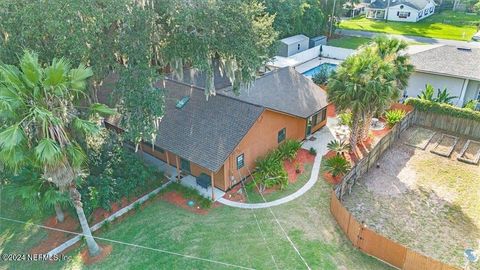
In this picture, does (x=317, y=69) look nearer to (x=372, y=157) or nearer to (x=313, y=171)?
(x=372, y=157)

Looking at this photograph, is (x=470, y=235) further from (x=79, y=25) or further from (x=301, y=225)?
(x=79, y=25)

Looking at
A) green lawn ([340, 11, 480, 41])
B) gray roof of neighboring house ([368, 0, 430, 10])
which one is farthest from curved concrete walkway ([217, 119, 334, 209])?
gray roof of neighboring house ([368, 0, 430, 10])

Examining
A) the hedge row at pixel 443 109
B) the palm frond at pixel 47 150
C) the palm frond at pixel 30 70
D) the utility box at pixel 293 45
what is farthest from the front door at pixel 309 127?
the utility box at pixel 293 45

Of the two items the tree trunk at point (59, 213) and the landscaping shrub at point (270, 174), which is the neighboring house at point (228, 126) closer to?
the landscaping shrub at point (270, 174)

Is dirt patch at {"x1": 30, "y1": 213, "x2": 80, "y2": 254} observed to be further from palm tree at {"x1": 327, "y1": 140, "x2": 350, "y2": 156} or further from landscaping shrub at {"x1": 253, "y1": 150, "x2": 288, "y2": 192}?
palm tree at {"x1": 327, "y1": 140, "x2": 350, "y2": 156}

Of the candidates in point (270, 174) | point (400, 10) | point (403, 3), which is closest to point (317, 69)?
point (270, 174)

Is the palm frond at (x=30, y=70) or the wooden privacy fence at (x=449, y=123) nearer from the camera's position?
the palm frond at (x=30, y=70)
